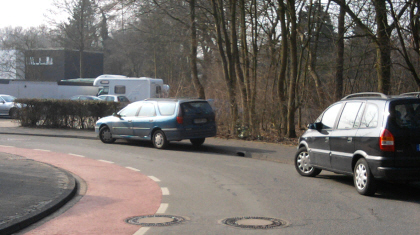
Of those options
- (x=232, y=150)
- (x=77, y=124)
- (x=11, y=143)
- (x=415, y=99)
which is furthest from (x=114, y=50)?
(x=415, y=99)

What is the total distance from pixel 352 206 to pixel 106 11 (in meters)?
15.9

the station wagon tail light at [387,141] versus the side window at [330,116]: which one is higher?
the side window at [330,116]

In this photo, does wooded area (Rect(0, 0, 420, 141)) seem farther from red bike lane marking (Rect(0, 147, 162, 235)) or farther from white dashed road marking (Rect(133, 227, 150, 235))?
white dashed road marking (Rect(133, 227, 150, 235))

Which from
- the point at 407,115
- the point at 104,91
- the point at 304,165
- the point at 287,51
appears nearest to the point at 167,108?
the point at 287,51

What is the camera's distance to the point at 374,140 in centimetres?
827

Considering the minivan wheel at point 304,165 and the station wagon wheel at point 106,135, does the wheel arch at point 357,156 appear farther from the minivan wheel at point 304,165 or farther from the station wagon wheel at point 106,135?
the station wagon wheel at point 106,135

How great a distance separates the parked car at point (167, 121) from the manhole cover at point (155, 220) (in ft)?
30.3

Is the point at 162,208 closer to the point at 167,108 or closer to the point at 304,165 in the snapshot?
the point at 304,165

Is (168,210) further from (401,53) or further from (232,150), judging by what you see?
(401,53)

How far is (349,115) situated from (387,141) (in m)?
1.42

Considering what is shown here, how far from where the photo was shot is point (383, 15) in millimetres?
14453

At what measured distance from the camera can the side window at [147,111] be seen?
56.0 feet

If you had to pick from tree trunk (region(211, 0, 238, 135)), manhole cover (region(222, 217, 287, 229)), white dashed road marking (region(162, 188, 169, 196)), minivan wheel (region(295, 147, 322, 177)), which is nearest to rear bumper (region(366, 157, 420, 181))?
manhole cover (region(222, 217, 287, 229))

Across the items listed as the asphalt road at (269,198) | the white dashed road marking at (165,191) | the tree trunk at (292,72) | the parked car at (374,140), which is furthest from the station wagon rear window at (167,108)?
the parked car at (374,140)
